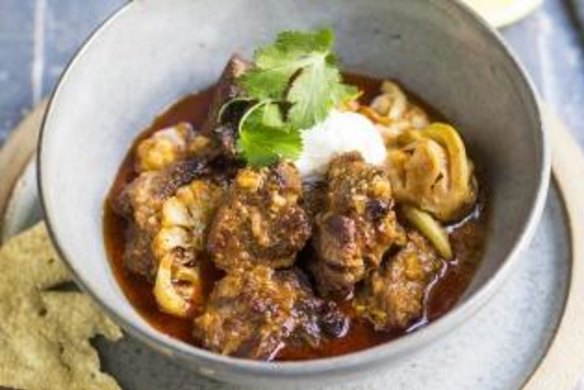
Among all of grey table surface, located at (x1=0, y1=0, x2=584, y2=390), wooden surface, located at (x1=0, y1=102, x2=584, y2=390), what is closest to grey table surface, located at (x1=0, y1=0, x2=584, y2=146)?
grey table surface, located at (x1=0, y1=0, x2=584, y2=390)

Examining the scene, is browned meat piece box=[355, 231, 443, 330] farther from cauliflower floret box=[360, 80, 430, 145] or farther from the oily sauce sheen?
cauliflower floret box=[360, 80, 430, 145]

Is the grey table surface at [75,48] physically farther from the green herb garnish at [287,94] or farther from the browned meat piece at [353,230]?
the browned meat piece at [353,230]

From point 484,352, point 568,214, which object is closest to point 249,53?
point 568,214

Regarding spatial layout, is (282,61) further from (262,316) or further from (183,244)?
(262,316)

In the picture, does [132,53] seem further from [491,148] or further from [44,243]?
[491,148]

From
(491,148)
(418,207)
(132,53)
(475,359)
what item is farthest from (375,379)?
(132,53)
